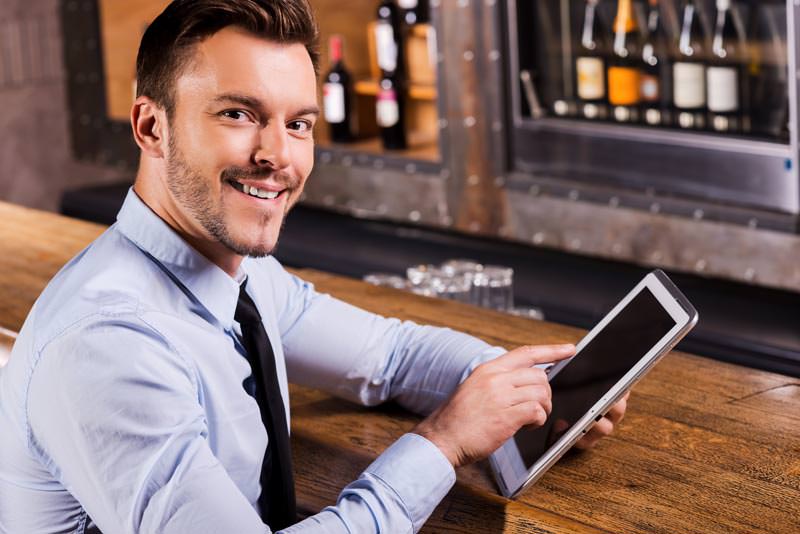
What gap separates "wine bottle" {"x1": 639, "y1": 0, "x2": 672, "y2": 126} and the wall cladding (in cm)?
271

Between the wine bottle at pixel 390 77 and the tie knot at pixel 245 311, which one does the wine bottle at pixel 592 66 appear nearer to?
the wine bottle at pixel 390 77

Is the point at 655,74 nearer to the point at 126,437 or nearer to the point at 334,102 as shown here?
the point at 334,102

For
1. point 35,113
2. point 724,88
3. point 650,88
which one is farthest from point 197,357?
point 35,113

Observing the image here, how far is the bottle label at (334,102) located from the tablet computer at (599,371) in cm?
282

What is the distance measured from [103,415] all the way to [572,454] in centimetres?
60

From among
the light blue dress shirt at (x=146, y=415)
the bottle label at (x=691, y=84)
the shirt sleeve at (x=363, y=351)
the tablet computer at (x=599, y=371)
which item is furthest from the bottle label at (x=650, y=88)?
the light blue dress shirt at (x=146, y=415)

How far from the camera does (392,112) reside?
158 inches

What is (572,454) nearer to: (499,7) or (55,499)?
(55,499)

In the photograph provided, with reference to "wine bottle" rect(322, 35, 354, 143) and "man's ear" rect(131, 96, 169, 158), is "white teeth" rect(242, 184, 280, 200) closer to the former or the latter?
"man's ear" rect(131, 96, 169, 158)

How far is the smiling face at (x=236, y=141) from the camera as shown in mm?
1226

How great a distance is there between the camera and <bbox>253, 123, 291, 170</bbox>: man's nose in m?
1.24


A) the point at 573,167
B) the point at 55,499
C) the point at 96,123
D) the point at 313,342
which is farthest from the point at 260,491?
the point at 96,123

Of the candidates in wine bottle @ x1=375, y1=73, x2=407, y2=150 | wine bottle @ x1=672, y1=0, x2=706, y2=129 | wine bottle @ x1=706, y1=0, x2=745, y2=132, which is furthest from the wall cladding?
wine bottle @ x1=706, y1=0, x2=745, y2=132

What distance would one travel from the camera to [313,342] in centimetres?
165
